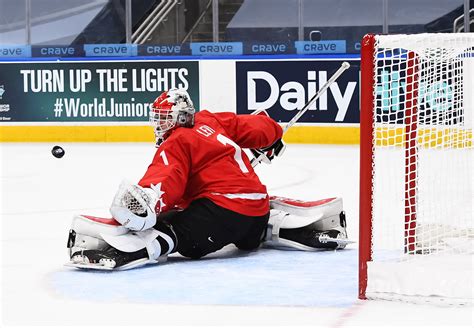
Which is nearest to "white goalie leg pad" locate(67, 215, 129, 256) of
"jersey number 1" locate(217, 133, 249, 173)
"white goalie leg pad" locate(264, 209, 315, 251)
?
"jersey number 1" locate(217, 133, 249, 173)

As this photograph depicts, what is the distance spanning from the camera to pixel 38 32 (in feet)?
36.6

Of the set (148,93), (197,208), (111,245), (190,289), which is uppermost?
(148,93)

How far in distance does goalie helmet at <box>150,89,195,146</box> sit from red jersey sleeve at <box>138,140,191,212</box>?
0.44ft

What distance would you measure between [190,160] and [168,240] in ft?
1.06

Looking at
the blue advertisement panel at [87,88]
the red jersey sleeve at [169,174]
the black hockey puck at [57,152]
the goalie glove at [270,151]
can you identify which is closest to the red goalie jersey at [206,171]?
the red jersey sleeve at [169,174]

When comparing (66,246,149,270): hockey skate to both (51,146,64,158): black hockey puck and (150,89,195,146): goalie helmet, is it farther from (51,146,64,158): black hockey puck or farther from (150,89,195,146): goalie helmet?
(51,146,64,158): black hockey puck

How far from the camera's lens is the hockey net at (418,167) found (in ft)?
10.7

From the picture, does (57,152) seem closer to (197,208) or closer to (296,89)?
(296,89)

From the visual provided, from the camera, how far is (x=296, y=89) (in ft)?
33.5

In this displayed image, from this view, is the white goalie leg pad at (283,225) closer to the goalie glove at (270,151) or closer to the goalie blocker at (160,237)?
the goalie blocker at (160,237)

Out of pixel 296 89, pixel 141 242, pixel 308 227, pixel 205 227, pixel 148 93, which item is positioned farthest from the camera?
pixel 148 93

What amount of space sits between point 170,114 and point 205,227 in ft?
1.51

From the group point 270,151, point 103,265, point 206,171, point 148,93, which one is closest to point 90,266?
point 103,265

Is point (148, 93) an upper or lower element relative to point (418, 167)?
upper
